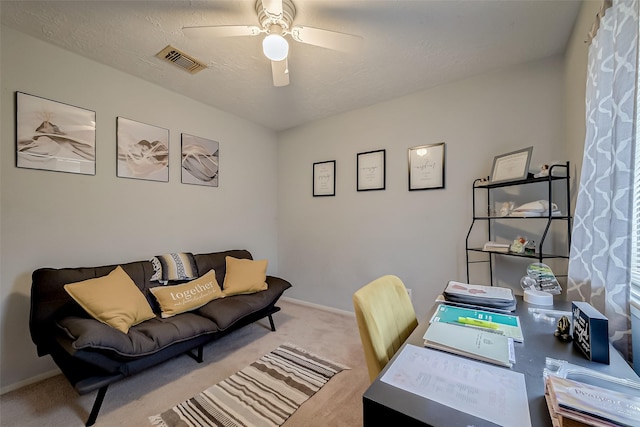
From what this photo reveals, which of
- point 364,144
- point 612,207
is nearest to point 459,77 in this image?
point 364,144

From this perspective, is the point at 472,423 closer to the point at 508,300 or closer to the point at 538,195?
the point at 508,300

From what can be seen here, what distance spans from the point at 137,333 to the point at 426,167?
9.23ft

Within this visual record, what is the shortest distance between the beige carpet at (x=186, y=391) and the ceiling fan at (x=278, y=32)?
2.22 meters

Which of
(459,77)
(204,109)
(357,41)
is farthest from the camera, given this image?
(204,109)

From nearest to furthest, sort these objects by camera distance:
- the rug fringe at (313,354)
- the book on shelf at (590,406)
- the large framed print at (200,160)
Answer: the book on shelf at (590,406), the rug fringe at (313,354), the large framed print at (200,160)

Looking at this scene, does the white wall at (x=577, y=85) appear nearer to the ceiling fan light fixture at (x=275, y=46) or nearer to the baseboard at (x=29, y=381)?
the ceiling fan light fixture at (x=275, y=46)

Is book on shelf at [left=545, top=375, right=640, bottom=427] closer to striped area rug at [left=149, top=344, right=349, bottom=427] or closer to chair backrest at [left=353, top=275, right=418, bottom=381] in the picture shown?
chair backrest at [left=353, top=275, right=418, bottom=381]

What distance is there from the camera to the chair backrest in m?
0.97

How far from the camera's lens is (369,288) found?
1.13m

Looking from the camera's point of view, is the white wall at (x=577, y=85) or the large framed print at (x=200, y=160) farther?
the large framed print at (x=200, y=160)

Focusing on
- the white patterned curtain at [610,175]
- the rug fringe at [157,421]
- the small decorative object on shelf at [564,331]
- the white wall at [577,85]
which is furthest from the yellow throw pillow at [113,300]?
the white wall at [577,85]

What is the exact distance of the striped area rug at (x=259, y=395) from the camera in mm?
1508

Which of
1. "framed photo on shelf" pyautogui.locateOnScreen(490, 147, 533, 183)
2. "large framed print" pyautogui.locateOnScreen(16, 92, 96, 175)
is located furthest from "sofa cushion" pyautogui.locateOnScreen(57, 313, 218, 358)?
"framed photo on shelf" pyautogui.locateOnScreen(490, 147, 533, 183)

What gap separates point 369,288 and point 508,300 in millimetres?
721
